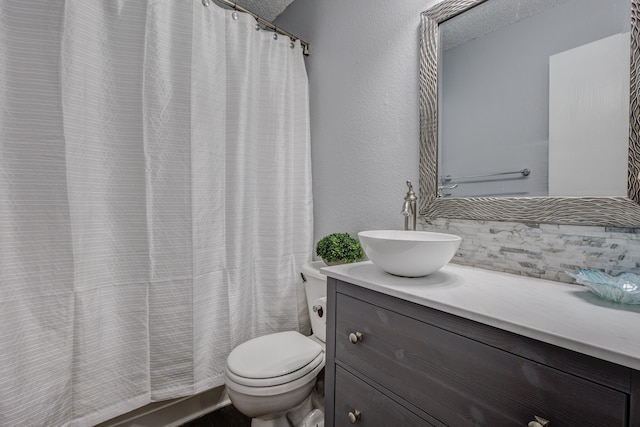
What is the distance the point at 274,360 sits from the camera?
123 cm

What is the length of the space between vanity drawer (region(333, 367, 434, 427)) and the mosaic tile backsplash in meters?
0.58

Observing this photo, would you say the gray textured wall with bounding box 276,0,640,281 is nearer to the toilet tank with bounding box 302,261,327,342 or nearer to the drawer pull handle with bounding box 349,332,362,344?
the toilet tank with bounding box 302,261,327,342

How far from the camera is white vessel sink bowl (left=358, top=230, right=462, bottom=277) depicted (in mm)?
807

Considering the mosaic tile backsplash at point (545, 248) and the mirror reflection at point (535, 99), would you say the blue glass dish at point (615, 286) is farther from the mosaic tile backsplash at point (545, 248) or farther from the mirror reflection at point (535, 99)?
the mirror reflection at point (535, 99)

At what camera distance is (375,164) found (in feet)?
4.78

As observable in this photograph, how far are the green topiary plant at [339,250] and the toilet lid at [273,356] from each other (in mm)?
411

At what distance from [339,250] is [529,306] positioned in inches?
32.6

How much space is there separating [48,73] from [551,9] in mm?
1733

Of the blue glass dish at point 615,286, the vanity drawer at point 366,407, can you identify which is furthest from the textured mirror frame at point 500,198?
the vanity drawer at point 366,407

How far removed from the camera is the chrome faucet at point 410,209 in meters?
1.18

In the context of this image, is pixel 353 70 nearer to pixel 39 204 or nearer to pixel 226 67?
pixel 226 67

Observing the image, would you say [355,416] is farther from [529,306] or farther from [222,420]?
[222,420]

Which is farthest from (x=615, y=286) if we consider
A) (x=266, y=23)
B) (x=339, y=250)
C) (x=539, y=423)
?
(x=266, y=23)

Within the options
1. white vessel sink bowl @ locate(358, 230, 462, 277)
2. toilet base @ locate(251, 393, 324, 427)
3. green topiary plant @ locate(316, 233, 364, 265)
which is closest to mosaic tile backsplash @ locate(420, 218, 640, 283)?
white vessel sink bowl @ locate(358, 230, 462, 277)
